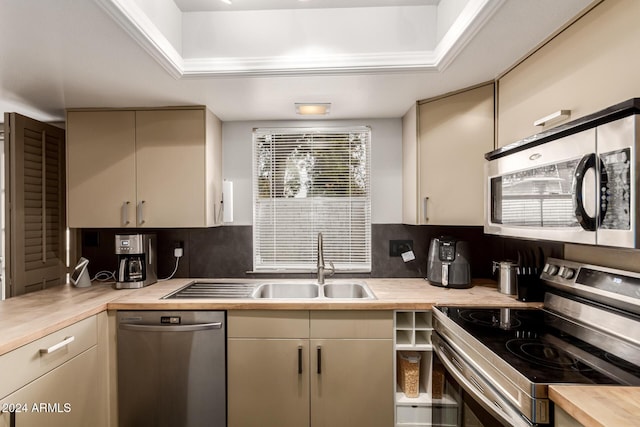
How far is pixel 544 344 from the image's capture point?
1.22 meters

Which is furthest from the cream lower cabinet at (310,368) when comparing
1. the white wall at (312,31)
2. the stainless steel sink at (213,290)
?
the white wall at (312,31)

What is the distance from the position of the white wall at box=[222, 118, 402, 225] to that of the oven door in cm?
84

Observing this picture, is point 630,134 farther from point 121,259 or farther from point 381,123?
point 121,259

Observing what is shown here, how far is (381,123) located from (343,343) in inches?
61.2

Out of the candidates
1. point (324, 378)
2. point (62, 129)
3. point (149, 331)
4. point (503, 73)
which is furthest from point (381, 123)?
point (62, 129)

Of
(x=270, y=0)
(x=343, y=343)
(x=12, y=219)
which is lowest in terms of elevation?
(x=343, y=343)

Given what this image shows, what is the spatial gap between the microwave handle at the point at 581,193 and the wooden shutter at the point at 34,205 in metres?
2.79

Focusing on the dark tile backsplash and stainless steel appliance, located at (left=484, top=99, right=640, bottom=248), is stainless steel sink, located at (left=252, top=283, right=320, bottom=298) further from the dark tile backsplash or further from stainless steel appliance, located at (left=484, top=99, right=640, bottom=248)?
stainless steel appliance, located at (left=484, top=99, right=640, bottom=248)

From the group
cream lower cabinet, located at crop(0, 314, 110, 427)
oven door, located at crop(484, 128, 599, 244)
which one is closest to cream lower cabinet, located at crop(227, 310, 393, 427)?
cream lower cabinet, located at crop(0, 314, 110, 427)

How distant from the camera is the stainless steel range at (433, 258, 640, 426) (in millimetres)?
985

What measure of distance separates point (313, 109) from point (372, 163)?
607 millimetres

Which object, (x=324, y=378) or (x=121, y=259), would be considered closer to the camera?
(x=324, y=378)

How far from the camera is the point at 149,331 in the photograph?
175 centimetres

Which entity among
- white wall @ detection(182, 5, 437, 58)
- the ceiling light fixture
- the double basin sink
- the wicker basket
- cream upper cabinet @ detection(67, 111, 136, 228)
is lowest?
the wicker basket
